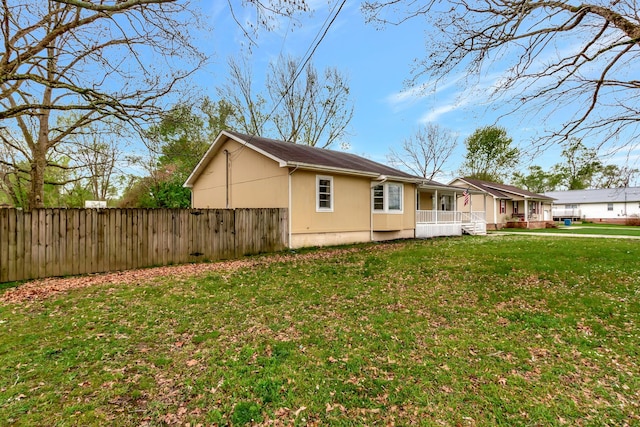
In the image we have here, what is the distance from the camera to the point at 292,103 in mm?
26609

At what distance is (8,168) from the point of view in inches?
448

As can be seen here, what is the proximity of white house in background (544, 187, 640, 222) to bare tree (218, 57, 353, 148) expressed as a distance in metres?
32.2

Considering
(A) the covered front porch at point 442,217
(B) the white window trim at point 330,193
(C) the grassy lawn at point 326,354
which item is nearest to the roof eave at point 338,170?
(B) the white window trim at point 330,193

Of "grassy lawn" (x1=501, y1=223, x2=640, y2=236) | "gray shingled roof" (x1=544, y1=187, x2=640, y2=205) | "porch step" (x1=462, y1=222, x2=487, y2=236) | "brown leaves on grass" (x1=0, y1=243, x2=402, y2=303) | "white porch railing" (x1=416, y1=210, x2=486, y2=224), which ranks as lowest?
"brown leaves on grass" (x1=0, y1=243, x2=402, y2=303)

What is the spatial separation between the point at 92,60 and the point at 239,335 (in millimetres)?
6941

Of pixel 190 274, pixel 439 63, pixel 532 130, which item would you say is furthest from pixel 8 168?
pixel 532 130

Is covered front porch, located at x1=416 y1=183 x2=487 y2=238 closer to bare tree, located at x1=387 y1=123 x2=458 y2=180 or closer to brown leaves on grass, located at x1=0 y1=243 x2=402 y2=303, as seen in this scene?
brown leaves on grass, located at x1=0 y1=243 x2=402 y2=303

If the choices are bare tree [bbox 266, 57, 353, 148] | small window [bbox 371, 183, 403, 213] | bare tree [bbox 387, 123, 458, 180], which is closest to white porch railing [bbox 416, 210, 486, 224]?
small window [bbox 371, 183, 403, 213]

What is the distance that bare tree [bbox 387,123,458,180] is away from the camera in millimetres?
33219

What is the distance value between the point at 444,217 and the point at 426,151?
59.2 ft

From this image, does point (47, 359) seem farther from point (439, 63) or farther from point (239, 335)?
point (439, 63)

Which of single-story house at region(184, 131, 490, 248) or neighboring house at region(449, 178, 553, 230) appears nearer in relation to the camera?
single-story house at region(184, 131, 490, 248)

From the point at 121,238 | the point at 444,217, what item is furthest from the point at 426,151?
the point at 121,238

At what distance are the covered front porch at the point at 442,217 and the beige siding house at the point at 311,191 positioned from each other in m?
1.14
